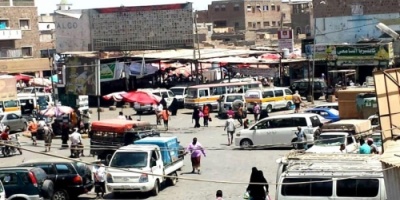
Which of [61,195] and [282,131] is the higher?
[282,131]

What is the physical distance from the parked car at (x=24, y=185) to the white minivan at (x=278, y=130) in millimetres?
10454

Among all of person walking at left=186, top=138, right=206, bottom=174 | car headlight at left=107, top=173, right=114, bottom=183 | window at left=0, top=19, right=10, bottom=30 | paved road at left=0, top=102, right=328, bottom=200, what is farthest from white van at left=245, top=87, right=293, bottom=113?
window at left=0, top=19, right=10, bottom=30

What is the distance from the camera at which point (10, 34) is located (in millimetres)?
68312

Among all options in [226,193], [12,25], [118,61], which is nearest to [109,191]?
[226,193]

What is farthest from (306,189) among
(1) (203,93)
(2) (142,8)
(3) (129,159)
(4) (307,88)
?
(2) (142,8)

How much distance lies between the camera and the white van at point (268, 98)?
142 feet

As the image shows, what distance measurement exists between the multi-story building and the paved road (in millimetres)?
28225

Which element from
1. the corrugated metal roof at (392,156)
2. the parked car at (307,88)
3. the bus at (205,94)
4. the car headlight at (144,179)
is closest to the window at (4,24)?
the bus at (205,94)

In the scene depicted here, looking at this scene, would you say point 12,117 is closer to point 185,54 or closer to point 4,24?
point 185,54

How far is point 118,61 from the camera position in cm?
5247

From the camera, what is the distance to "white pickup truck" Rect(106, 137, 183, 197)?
2170 cm

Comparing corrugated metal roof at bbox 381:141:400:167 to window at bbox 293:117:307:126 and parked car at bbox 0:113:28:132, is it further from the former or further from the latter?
parked car at bbox 0:113:28:132

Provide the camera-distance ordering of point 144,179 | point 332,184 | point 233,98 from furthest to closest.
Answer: point 233,98, point 144,179, point 332,184

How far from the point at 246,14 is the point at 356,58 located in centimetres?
5850
